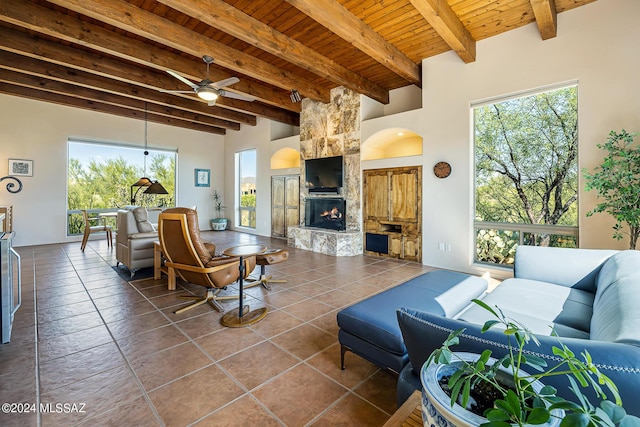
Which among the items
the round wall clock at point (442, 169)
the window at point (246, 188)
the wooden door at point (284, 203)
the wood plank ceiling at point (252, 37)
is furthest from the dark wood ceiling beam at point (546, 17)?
the window at point (246, 188)

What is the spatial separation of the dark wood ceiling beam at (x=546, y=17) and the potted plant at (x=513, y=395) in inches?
169

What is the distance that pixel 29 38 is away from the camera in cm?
454

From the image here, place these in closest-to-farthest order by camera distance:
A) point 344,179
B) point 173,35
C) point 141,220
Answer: point 173,35 → point 141,220 → point 344,179

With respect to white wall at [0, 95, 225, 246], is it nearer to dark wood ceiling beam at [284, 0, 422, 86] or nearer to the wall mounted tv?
the wall mounted tv

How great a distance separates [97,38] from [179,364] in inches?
195

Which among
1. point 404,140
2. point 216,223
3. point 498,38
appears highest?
point 498,38

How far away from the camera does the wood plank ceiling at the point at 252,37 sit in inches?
144

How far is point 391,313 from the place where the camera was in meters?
1.97

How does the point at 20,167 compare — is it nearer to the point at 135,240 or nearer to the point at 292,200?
the point at 135,240

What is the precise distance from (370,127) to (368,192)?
1412 millimetres

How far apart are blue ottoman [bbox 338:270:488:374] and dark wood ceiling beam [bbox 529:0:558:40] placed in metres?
3.48

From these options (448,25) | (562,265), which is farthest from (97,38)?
(562,265)

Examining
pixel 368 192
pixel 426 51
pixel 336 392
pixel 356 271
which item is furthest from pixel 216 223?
pixel 336 392

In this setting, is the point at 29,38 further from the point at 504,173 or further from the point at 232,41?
the point at 504,173
